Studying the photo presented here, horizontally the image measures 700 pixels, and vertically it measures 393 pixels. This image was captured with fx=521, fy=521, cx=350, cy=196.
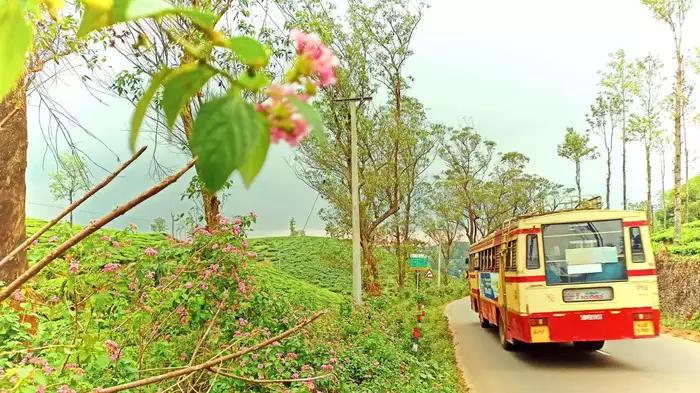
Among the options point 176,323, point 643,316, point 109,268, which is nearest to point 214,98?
point 109,268

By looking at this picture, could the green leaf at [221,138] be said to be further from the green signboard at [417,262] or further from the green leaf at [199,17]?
the green signboard at [417,262]

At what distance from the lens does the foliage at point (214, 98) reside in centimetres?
30

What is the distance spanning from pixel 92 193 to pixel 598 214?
9.65 meters

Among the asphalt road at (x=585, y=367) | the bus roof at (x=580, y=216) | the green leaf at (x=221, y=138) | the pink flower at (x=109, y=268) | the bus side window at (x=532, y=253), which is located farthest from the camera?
the bus side window at (x=532, y=253)

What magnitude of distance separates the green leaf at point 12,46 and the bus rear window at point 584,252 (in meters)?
9.71

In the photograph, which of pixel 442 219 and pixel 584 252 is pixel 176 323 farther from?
pixel 442 219

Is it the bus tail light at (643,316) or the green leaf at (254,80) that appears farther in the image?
the bus tail light at (643,316)

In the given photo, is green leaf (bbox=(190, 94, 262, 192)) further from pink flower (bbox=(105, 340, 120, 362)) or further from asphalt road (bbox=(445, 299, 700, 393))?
asphalt road (bbox=(445, 299, 700, 393))

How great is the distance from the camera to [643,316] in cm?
887

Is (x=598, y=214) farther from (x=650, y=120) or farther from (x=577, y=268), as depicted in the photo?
(x=650, y=120)

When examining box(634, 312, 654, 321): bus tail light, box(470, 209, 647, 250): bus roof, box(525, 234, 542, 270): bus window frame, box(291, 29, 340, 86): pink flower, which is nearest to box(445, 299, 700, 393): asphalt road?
box(634, 312, 654, 321): bus tail light

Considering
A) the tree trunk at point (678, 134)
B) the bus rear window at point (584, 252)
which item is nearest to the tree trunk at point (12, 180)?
the bus rear window at point (584, 252)

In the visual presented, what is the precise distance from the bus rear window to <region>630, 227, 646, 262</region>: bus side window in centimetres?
16

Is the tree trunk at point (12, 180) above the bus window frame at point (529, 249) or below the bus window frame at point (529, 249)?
above
